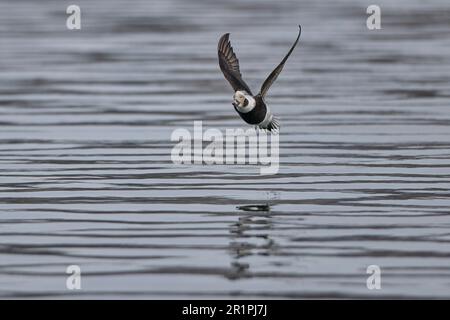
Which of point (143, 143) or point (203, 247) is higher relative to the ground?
point (143, 143)

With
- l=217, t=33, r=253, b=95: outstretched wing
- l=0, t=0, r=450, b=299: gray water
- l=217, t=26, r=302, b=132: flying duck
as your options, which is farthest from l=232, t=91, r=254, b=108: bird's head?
l=0, t=0, r=450, b=299: gray water

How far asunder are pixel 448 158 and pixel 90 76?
10.1 meters

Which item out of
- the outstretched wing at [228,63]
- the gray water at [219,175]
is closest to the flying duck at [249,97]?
the outstretched wing at [228,63]

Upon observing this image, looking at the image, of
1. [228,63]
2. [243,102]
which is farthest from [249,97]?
[228,63]

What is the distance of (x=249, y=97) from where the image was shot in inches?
515

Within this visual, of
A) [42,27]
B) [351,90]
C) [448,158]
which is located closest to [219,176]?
[448,158]

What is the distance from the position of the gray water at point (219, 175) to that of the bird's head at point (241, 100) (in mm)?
915

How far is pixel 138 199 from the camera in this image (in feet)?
44.7

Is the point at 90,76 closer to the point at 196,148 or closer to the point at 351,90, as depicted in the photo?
the point at 351,90

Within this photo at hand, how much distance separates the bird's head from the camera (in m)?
12.9

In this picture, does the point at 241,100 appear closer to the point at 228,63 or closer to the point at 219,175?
the point at 228,63

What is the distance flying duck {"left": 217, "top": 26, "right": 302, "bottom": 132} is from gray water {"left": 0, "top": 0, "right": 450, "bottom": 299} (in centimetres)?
73

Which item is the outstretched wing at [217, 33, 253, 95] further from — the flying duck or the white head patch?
the white head patch

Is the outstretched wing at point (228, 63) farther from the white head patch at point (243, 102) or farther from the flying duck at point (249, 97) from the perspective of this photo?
the white head patch at point (243, 102)
